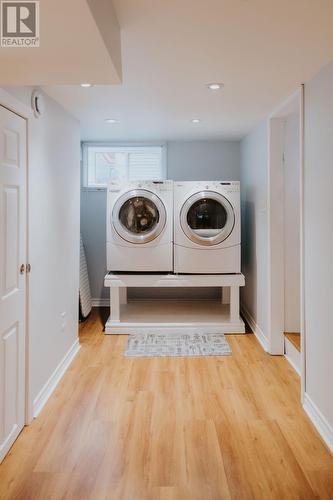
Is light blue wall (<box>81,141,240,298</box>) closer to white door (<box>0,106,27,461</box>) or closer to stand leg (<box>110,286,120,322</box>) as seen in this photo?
stand leg (<box>110,286,120,322</box>)

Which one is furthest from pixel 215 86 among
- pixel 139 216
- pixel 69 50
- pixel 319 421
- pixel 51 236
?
pixel 319 421

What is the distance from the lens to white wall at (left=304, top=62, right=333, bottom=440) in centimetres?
224

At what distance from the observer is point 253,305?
4332mm

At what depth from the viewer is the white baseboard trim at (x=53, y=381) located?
261 centimetres

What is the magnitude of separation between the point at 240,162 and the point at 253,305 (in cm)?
195

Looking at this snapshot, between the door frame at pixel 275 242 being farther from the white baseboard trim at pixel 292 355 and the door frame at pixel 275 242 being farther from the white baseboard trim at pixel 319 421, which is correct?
the white baseboard trim at pixel 319 421

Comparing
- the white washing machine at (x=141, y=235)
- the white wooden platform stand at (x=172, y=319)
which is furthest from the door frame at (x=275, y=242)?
the white washing machine at (x=141, y=235)

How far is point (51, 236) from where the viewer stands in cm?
293

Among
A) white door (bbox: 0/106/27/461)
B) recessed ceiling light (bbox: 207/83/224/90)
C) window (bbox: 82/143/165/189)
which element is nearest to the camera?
white door (bbox: 0/106/27/461)

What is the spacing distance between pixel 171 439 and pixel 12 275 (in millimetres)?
1313

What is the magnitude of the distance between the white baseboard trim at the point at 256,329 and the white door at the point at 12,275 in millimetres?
2290

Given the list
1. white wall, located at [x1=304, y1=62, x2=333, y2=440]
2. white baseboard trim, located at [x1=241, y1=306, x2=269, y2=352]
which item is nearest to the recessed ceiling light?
white wall, located at [x1=304, y1=62, x2=333, y2=440]

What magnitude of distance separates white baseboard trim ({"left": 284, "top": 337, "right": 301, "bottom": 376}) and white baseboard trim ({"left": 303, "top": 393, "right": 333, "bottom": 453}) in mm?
585

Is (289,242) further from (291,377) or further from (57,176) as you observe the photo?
(57,176)
